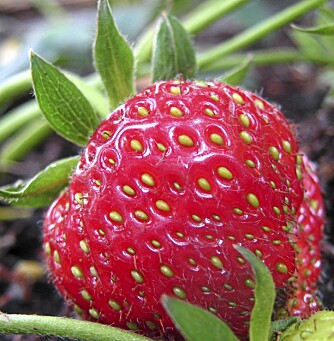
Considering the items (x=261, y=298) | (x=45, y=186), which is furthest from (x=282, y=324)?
(x=45, y=186)

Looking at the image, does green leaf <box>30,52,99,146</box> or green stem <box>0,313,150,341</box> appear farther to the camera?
green leaf <box>30,52,99,146</box>

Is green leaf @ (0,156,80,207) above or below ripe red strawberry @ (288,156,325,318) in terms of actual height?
above

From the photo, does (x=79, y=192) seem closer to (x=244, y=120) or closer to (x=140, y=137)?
(x=140, y=137)

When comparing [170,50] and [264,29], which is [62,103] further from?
[264,29]

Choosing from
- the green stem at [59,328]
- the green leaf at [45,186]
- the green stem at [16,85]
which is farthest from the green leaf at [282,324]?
the green stem at [16,85]

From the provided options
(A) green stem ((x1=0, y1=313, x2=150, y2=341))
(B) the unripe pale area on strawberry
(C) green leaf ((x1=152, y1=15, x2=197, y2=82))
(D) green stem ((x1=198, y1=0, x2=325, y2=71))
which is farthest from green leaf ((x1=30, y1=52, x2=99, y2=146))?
(D) green stem ((x1=198, y1=0, x2=325, y2=71))

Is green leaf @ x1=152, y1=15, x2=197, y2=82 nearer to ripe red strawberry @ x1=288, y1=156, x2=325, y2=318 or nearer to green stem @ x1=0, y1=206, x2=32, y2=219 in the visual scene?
ripe red strawberry @ x1=288, y1=156, x2=325, y2=318
